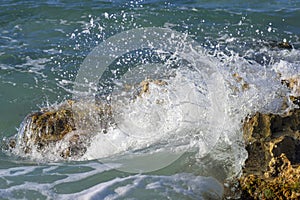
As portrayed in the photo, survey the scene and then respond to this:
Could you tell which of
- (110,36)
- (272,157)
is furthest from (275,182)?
(110,36)

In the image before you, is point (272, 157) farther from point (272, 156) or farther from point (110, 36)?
point (110, 36)

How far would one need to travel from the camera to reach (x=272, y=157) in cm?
476

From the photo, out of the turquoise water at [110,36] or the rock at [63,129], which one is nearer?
the turquoise water at [110,36]

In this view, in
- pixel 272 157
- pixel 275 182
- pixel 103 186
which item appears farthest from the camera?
pixel 103 186

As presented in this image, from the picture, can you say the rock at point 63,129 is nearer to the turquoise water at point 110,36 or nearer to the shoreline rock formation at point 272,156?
the turquoise water at point 110,36

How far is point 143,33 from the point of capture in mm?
10562

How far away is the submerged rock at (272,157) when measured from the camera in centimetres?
451

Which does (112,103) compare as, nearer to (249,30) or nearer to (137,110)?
(137,110)

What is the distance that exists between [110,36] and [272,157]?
6355 mm

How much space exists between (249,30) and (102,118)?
527 cm

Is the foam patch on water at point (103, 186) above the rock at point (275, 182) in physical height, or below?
below

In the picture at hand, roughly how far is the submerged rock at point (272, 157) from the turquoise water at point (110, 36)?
0.18 metres

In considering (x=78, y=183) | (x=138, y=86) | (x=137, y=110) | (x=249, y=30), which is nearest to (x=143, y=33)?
(x=249, y=30)

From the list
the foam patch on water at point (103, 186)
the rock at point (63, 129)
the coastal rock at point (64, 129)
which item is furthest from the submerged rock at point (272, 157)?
the rock at point (63, 129)
